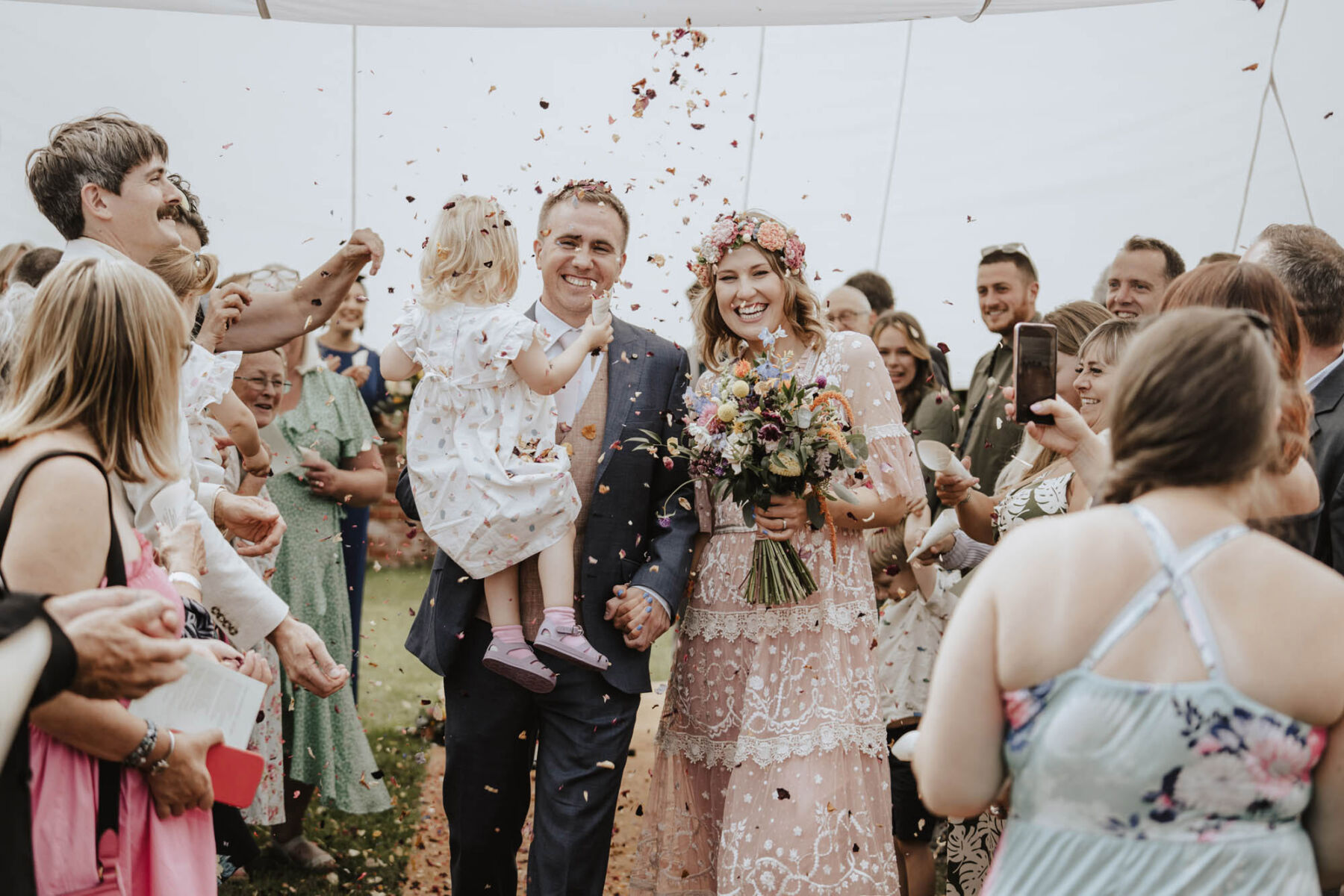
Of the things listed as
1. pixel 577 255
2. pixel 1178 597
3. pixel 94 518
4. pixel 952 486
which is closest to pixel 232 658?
pixel 94 518

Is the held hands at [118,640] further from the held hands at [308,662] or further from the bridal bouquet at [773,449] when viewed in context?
the bridal bouquet at [773,449]

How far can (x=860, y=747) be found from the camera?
3.67m

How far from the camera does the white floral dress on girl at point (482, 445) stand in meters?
3.70

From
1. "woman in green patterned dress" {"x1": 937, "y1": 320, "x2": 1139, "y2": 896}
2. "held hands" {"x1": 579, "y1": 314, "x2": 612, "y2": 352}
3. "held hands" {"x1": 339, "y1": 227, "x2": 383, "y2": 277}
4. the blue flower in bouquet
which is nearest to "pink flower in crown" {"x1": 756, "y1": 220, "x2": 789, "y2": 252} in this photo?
the blue flower in bouquet

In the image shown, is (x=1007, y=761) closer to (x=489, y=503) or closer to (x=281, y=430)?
(x=489, y=503)

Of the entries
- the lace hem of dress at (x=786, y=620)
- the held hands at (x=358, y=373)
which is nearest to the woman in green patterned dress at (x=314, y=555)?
the held hands at (x=358, y=373)

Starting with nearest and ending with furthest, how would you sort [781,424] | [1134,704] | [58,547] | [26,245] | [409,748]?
[1134,704]
[58,547]
[781,424]
[26,245]
[409,748]

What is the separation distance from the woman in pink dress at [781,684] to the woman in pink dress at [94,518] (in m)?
1.82

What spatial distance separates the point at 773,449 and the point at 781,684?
0.81 m

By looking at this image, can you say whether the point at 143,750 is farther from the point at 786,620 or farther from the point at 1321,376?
the point at 1321,376

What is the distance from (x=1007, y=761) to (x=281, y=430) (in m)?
4.47

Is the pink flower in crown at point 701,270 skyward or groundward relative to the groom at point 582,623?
skyward

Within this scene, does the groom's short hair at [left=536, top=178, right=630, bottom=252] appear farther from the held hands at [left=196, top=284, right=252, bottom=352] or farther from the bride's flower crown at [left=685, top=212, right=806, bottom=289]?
the held hands at [left=196, top=284, right=252, bottom=352]

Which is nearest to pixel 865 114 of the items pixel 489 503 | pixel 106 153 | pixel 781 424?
pixel 781 424
